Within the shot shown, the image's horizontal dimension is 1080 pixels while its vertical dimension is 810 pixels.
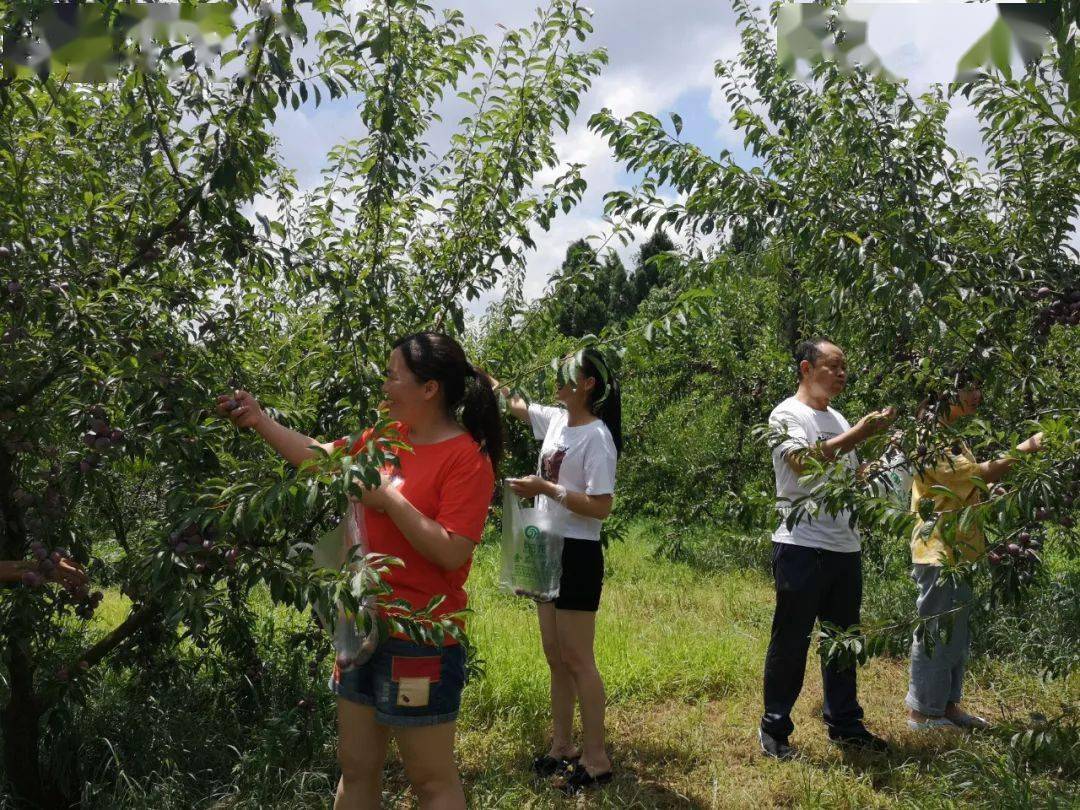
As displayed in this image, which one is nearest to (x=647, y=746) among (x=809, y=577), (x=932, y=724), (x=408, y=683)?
(x=809, y=577)

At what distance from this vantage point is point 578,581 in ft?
11.4

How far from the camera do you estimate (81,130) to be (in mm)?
3219

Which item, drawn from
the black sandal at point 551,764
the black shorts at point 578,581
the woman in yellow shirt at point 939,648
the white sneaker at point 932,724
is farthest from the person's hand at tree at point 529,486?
the white sneaker at point 932,724

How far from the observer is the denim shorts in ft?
7.47

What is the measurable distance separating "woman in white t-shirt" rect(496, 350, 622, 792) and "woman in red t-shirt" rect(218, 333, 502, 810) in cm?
94

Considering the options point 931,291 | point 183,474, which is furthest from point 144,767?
point 931,291

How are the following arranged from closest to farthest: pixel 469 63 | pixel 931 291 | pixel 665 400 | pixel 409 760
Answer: pixel 409 760
pixel 931 291
pixel 469 63
pixel 665 400

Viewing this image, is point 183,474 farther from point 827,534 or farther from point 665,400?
point 665,400

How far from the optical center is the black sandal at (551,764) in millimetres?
3686

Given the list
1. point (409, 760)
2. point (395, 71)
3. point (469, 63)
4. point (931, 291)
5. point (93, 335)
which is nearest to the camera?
point (409, 760)

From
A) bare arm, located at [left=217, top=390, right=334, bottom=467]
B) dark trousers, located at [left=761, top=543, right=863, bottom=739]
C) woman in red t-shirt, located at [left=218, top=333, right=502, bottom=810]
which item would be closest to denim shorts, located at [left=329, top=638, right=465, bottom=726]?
woman in red t-shirt, located at [left=218, top=333, right=502, bottom=810]

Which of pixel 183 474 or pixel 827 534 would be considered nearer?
pixel 183 474

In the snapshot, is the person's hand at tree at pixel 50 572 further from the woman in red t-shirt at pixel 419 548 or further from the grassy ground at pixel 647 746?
the grassy ground at pixel 647 746

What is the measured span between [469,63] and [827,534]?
2328mm
